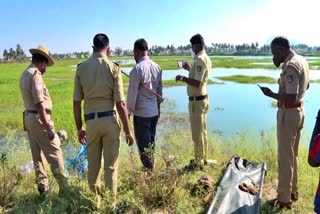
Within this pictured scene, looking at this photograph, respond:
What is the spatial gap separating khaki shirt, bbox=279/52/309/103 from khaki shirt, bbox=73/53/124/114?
1.63 metres

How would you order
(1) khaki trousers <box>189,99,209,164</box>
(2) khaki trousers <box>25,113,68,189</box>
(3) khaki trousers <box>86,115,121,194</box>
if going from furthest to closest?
1. (1) khaki trousers <box>189,99,209,164</box>
2. (2) khaki trousers <box>25,113,68,189</box>
3. (3) khaki trousers <box>86,115,121,194</box>

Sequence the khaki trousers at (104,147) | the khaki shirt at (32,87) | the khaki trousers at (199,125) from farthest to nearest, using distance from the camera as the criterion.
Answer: the khaki trousers at (199,125) < the khaki shirt at (32,87) < the khaki trousers at (104,147)

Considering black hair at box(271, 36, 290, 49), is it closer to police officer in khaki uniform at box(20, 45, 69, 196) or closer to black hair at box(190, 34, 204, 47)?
black hair at box(190, 34, 204, 47)

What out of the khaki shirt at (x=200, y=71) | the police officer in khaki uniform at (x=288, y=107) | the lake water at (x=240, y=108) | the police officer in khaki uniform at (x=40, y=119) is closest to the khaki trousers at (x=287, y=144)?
the police officer in khaki uniform at (x=288, y=107)

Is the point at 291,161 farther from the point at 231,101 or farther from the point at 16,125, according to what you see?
the point at 231,101

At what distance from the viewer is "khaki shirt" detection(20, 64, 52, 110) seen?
3.50m

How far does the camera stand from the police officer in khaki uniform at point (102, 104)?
3.23m

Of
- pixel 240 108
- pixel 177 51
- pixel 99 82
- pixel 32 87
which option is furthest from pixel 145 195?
pixel 177 51

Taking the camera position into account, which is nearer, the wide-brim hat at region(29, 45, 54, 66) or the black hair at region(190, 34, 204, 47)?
the wide-brim hat at region(29, 45, 54, 66)

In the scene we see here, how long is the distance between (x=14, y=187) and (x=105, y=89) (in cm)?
162

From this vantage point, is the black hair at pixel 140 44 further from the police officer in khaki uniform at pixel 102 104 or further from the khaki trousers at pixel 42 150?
the khaki trousers at pixel 42 150

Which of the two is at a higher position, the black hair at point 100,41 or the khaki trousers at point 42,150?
the black hair at point 100,41

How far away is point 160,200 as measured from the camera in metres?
3.44

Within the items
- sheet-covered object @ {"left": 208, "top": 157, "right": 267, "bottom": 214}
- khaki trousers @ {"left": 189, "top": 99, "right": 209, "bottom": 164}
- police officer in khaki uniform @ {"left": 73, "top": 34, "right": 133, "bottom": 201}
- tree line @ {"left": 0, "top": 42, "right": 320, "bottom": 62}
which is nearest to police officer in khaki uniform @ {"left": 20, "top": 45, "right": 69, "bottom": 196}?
police officer in khaki uniform @ {"left": 73, "top": 34, "right": 133, "bottom": 201}
